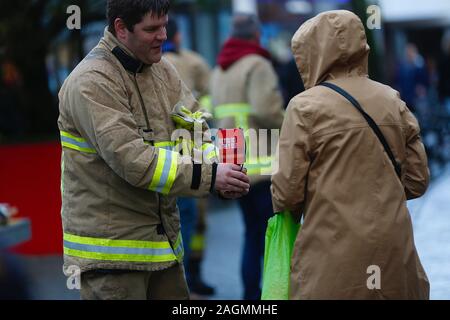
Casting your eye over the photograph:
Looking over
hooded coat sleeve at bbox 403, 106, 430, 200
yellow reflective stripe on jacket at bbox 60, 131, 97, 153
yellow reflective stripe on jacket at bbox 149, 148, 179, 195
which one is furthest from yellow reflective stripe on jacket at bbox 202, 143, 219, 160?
hooded coat sleeve at bbox 403, 106, 430, 200

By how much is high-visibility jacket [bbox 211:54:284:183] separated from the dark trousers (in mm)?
122

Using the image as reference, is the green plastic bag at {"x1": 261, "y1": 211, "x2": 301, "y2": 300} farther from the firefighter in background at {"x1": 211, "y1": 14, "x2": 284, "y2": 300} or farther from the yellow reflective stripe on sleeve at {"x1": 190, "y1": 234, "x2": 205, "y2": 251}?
the yellow reflective stripe on sleeve at {"x1": 190, "y1": 234, "x2": 205, "y2": 251}

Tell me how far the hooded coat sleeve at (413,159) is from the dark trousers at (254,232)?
226 centimetres

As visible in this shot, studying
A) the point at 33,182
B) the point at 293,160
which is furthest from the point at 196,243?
the point at 293,160

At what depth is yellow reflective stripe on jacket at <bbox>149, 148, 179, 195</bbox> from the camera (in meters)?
3.56

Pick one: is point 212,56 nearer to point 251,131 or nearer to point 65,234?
point 251,131

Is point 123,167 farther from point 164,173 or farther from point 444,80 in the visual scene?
point 444,80

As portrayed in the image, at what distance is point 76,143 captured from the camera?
12.0 ft

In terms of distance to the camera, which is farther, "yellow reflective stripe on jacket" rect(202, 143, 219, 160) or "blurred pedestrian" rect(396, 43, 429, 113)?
"blurred pedestrian" rect(396, 43, 429, 113)

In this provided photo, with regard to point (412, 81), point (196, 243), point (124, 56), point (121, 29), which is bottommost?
point (412, 81)

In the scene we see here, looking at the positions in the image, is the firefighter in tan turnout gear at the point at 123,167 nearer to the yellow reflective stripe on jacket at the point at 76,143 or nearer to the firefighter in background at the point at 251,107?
the yellow reflective stripe on jacket at the point at 76,143

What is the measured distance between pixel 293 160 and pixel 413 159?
2.07 ft

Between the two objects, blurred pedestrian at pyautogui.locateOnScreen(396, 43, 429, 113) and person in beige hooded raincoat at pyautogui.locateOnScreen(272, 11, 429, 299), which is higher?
person in beige hooded raincoat at pyautogui.locateOnScreen(272, 11, 429, 299)
